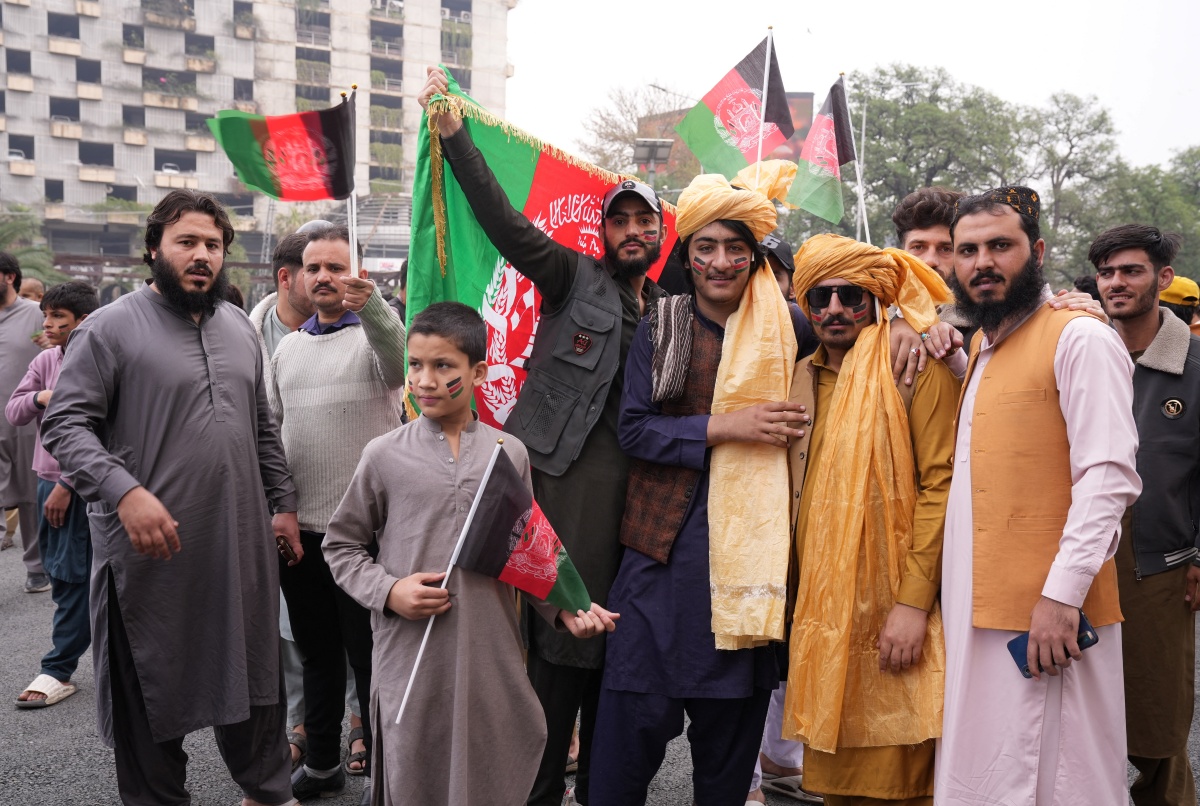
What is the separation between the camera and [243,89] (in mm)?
56875

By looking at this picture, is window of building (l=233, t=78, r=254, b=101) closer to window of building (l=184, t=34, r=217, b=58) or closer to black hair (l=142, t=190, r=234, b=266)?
window of building (l=184, t=34, r=217, b=58)

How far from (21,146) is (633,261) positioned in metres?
60.1

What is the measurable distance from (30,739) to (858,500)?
383 centimetres

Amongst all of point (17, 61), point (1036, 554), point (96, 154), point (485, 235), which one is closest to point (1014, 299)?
point (1036, 554)

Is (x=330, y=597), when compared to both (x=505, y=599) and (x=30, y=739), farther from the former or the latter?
(x=30, y=739)

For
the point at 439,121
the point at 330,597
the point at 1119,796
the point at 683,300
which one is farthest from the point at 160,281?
the point at 1119,796

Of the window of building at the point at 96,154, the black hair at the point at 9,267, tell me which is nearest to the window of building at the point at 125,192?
the window of building at the point at 96,154

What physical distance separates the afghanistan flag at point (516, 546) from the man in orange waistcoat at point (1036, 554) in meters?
1.07

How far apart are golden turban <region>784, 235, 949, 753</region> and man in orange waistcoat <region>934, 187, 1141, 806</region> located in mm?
140

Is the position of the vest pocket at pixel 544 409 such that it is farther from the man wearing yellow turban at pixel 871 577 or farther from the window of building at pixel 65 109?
the window of building at pixel 65 109

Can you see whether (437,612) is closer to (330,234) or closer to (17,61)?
(330,234)

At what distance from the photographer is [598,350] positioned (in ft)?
10.7

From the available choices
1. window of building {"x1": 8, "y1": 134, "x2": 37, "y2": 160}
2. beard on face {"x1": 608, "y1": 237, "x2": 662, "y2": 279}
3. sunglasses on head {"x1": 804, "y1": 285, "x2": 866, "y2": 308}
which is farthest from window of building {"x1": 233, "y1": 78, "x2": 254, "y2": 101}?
→ sunglasses on head {"x1": 804, "y1": 285, "x2": 866, "y2": 308}

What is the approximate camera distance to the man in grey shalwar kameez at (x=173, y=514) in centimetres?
297
